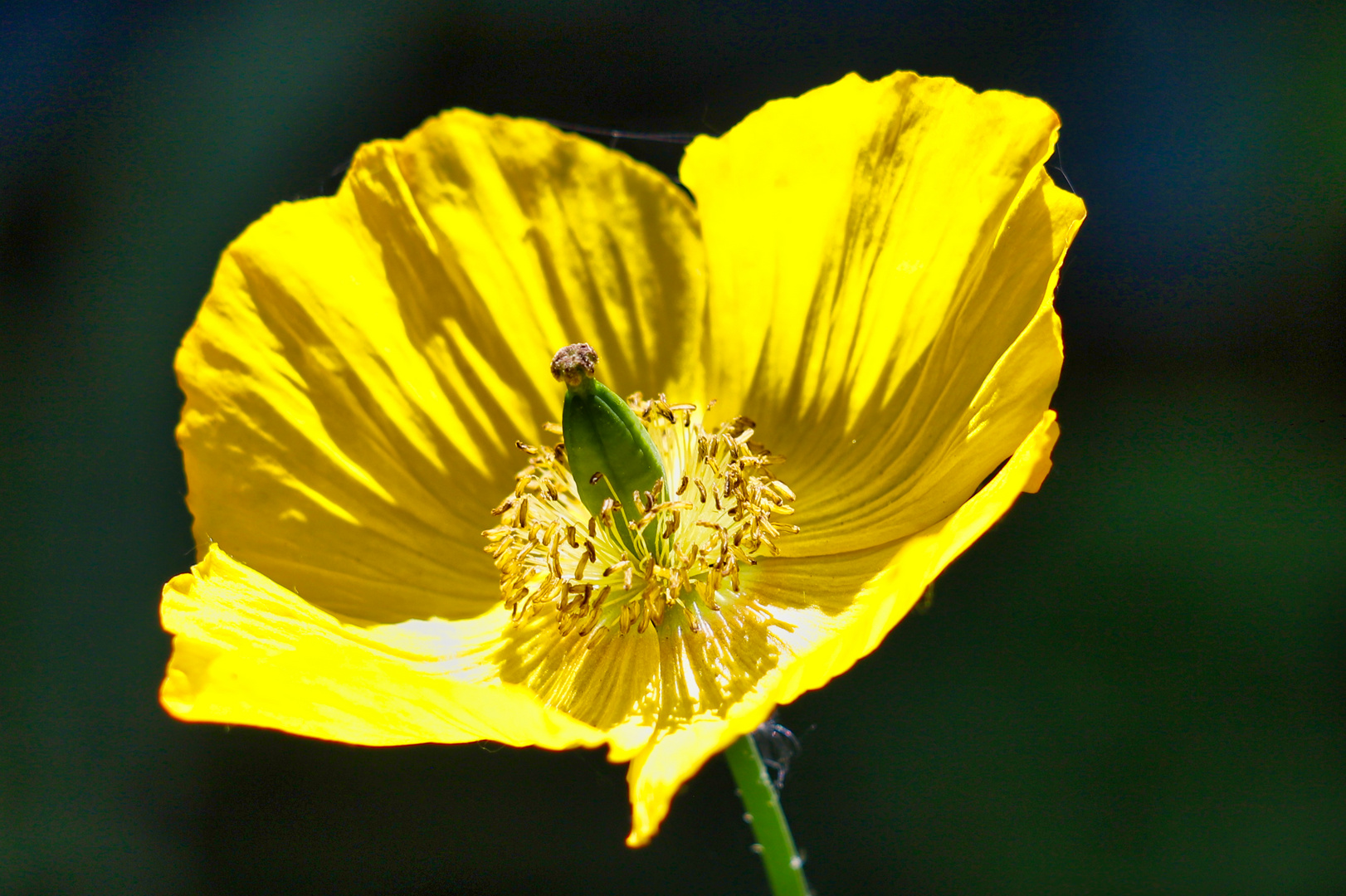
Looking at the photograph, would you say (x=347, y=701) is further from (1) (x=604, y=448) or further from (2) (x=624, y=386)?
(2) (x=624, y=386)

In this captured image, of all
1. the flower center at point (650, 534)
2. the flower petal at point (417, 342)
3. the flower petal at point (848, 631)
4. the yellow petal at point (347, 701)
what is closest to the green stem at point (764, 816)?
the flower petal at point (848, 631)

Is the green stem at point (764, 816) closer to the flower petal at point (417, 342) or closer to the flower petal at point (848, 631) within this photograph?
the flower petal at point (848, 631)

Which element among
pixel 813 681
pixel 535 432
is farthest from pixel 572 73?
pixel 813 681

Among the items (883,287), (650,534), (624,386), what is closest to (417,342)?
(624,386)

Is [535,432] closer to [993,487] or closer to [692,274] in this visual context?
[692,274]

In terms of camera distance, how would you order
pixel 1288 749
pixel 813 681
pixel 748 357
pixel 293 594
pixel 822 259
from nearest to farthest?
pixel 813 681, pixel 293 594, pixel 822 259, pixel 748 357, pixel 1288 749

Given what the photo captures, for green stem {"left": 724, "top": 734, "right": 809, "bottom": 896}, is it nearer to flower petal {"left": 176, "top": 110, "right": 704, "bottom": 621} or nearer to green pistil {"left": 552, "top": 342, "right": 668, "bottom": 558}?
green pistil {"left": 552, "top": 342, "right": 668, "bottom": 558}

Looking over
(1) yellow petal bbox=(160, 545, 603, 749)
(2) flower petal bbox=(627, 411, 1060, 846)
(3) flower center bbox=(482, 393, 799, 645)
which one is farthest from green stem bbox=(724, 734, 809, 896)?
(3) flower center bbox=(482, 393, 799, 645)
